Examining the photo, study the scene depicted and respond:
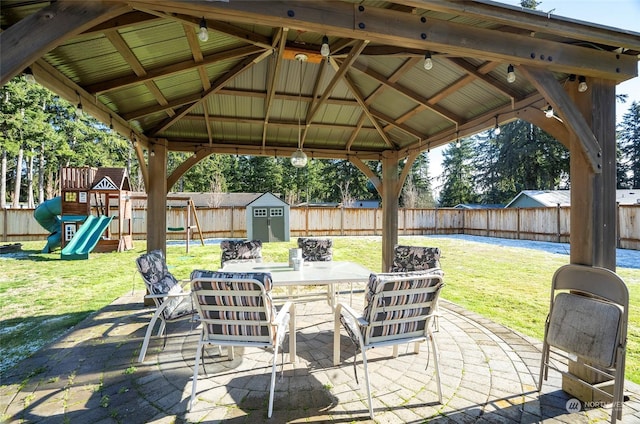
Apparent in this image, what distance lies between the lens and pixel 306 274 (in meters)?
3.27

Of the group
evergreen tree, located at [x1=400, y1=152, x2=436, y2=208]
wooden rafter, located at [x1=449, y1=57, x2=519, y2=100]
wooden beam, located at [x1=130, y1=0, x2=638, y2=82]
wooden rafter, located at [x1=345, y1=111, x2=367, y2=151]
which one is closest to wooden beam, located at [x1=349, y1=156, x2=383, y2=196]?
wooden rafter, located at [x1=345, y1=111, x2=367, y2=151]

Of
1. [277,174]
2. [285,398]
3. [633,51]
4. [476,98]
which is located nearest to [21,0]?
[285,398]

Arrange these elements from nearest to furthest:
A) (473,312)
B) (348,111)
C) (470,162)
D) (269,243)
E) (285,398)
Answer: (285,398)
(473,312)
(348,111)
(269,243)
(470,162)

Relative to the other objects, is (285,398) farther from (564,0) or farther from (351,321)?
(564,0)

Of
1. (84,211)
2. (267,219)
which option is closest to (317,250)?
(267,219)

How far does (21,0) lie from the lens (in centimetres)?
172

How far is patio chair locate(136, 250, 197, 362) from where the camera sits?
9.50 feet

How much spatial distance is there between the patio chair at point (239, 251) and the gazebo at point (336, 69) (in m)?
1.04

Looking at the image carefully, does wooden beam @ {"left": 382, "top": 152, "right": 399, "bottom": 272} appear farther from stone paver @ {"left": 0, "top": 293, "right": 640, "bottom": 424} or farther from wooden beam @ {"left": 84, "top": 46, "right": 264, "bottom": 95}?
wooden beam @ {"left": 84, "top": 46, "right": 264, "bottom": 95}

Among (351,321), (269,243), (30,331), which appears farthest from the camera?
(269,243)

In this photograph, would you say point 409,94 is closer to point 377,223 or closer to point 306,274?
point 306,274

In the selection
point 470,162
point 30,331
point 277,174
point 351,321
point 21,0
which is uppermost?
point 470,162

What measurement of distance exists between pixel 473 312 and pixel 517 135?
25.3 meters

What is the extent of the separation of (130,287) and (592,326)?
20.7ft
